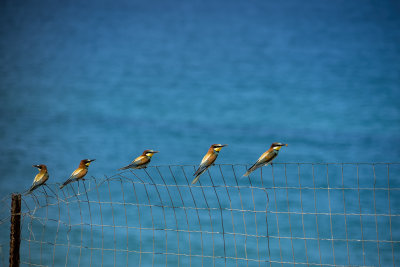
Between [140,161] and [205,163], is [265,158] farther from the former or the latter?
[140,161]

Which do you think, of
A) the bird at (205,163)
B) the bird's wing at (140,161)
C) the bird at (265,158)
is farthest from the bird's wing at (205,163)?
the bird's wing at (140,161)

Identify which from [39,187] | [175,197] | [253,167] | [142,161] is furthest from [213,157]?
[175,197]

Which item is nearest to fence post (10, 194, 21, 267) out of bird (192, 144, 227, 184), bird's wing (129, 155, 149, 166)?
bird's wing (129, 155, 149, 166)

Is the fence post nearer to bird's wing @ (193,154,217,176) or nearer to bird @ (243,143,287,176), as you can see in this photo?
bird's wing @ (193,154,217,176)

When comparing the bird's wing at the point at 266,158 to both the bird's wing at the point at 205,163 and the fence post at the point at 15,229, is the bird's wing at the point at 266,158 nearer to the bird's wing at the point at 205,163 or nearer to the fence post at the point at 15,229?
the bird's wing at the point at 205,163

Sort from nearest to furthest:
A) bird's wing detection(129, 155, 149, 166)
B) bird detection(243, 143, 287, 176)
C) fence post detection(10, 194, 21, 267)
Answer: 1. fence post detection(10, 194, 21, 267)
2. bird detection(243, 143, 287, 176)
3. bird's wing detection(129, 155, 149, 166)

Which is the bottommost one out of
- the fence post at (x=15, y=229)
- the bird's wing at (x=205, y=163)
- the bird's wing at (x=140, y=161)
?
the fence post at (x=15, y=229)

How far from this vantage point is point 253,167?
3914 mm

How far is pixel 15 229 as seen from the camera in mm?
3689

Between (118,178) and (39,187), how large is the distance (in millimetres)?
763

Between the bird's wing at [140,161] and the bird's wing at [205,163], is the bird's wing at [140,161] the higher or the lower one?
the higher one

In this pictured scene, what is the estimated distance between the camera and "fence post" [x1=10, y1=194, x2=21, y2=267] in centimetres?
367

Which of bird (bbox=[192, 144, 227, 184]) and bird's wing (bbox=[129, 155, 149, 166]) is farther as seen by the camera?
bird's wing (bbox=[129, 155, 149, 166])

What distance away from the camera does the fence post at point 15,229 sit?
3.67 m
